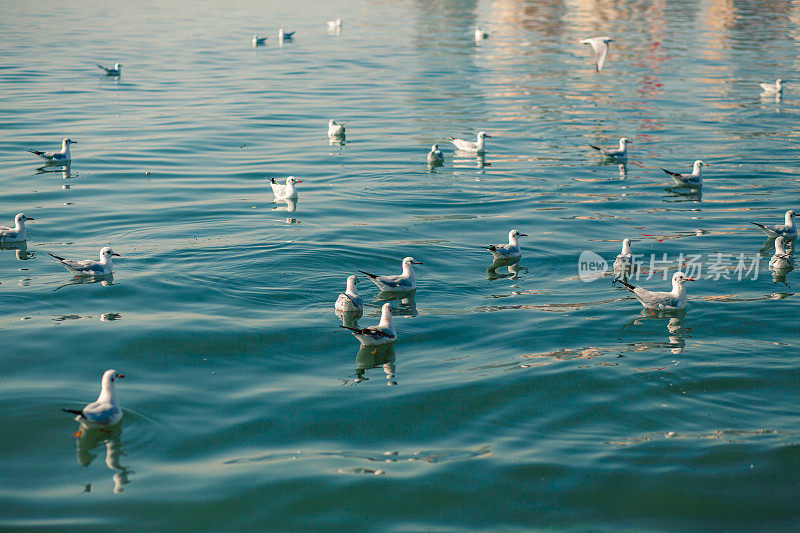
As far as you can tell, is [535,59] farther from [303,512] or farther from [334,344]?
[303,512]

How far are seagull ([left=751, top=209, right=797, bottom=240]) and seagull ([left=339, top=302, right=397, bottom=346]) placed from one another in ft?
38.7

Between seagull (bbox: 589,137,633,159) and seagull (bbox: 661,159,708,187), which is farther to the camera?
seagull (bbox: 589,137,633,159)

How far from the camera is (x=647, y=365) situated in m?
15.9

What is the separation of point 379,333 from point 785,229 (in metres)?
12.9

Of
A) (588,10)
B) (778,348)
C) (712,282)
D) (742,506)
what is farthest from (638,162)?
(588,10)

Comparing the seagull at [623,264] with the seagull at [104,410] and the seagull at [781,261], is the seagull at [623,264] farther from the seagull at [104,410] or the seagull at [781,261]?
the seagull at [104,410]

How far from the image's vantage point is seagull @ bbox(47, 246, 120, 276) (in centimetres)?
2015

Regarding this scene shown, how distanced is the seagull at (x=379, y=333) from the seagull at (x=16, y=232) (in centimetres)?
1120

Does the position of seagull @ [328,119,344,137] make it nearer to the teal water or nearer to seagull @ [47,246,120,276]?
the teal water

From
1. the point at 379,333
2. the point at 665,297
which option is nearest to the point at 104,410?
the point at 379,333

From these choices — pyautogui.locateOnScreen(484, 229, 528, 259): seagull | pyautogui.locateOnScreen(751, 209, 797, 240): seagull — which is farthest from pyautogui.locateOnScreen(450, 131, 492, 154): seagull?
pyautogui.locateOnScreen(751, 209, 797, 240): seagull

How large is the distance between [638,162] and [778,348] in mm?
17251

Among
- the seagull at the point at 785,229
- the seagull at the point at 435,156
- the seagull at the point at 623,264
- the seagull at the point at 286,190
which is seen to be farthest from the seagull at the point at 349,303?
the seagull at the point at 435,156

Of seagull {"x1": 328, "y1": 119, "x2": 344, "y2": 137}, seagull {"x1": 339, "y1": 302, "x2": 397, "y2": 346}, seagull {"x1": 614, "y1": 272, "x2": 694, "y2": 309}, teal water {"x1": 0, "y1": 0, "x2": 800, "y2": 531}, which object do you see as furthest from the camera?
seagull {"x1": 328, "y1": 119, "x2": 344, "y2": 137}
